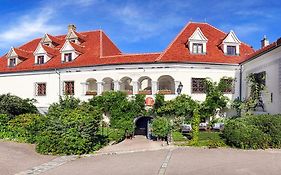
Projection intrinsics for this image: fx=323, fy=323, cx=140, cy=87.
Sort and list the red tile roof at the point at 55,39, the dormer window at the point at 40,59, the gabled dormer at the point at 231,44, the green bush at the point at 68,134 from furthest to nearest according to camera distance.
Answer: the red tile roof at the point at 55,39 → the dormer window at the point at 40,59 → the gabled dormer at the point at 231,44 → the green bush at the point at 68,134

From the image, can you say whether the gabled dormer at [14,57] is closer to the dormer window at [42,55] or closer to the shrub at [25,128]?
the dormer window at [42,55]

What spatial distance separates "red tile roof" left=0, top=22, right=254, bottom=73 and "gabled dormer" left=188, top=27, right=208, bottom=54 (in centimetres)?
55

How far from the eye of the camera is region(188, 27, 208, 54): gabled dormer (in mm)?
30203

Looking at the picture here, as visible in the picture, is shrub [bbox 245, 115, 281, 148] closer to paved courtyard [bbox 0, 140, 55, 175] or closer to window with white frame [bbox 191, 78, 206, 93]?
window with white frame [bbox 191, 78, 206, 93]

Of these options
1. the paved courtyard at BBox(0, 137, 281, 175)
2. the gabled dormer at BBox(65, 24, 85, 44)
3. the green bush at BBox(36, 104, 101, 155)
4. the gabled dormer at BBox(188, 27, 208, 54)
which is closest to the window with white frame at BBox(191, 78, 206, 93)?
the gabled dormer at BBox(188, 27, 208, 54)

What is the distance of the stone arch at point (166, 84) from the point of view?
29.9 meters

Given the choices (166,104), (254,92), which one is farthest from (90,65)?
(254,92)

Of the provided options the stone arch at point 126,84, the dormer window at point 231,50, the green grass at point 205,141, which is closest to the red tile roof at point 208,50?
the dormer window at point 231,50

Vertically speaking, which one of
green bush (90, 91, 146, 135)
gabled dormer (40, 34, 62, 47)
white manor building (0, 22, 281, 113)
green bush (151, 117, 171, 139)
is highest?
gabled dormer (40, 34, 62, 47)

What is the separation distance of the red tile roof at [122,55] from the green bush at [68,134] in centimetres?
1132

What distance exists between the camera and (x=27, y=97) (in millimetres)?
34844

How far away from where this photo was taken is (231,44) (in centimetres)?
3094

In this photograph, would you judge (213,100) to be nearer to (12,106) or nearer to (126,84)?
(126,84)

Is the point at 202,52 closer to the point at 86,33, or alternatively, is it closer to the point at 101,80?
the point at 101,80
